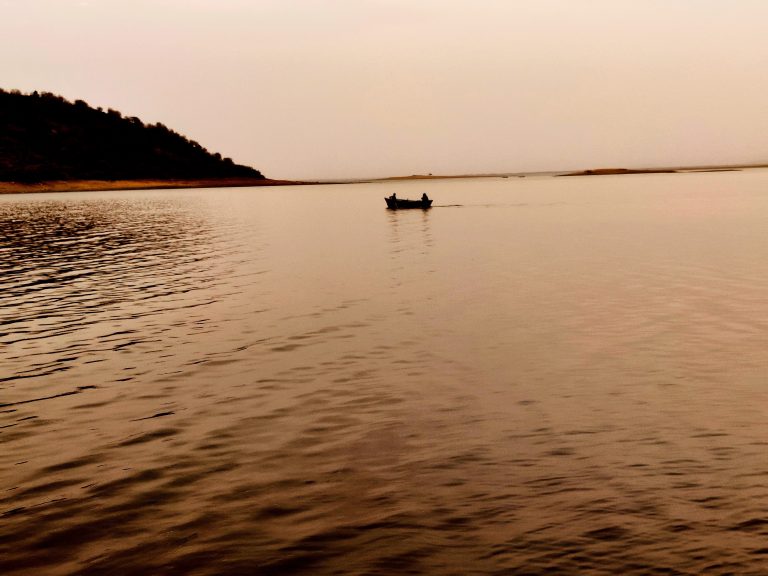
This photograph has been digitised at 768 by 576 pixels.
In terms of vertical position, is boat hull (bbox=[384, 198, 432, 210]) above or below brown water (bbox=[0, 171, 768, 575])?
above

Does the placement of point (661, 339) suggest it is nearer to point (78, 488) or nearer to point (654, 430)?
point (654, 430)

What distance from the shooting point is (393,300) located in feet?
93.1

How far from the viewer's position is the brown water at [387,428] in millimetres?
8828

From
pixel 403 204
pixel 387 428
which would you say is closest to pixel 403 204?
pixel 403 204

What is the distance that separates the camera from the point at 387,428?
13305 millimetres

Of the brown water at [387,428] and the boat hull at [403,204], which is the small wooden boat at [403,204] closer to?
the boat hull at [403,204]

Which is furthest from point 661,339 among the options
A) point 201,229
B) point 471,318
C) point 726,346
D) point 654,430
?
point 201,229

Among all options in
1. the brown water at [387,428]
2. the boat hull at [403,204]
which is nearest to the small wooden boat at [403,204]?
the boat hull at [403,204]

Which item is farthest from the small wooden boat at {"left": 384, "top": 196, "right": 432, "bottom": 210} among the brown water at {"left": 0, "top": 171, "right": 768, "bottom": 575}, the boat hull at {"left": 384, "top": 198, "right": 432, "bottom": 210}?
the brown water at {"left": 0, "top": 171, "right": 768, "bottom": 575}

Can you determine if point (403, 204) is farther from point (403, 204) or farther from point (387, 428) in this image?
point (387, 428)

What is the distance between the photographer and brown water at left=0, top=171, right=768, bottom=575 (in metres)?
8.83

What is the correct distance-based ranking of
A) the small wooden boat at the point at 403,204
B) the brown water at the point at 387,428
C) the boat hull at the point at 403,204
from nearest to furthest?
1. the brown water at the point at 387,428
2. the small wooden boat at the point at 403,204
3. the boat hull at the point at 403,204

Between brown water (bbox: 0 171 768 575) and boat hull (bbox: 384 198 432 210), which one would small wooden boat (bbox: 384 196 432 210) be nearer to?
boat hull (bbox: 384 198 432 210)

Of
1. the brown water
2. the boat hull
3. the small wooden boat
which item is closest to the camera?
the brown water
